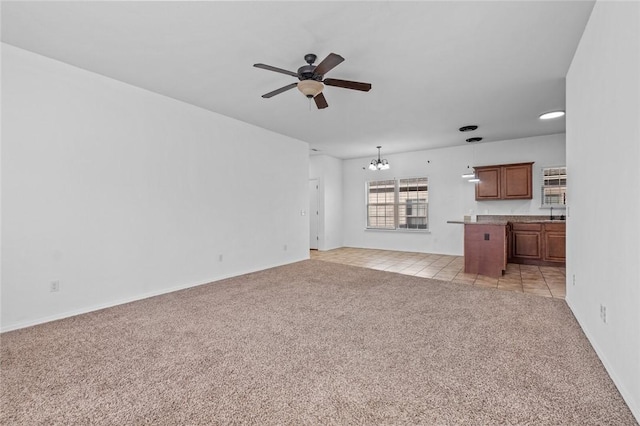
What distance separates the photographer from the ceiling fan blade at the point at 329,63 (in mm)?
2418

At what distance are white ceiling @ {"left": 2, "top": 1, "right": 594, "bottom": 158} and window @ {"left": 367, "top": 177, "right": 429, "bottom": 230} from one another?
134 inches

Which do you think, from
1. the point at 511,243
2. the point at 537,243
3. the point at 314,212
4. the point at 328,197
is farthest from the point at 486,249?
the point at 314,212

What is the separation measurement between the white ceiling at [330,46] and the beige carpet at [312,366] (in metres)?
2.66

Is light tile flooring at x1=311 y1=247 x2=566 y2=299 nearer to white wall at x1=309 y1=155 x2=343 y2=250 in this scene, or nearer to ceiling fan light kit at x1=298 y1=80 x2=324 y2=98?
white wall at x1=309 y1=155 x2=343 y2=250

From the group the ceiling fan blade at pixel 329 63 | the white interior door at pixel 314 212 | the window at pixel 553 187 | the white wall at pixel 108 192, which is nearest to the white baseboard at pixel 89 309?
the white wall at pixel 108 192

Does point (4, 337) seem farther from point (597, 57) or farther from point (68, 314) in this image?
point (597, 57)

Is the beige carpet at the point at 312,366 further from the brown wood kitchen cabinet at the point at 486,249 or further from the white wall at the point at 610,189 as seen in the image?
the brown wood kitchen cabinet at the point at 486,249

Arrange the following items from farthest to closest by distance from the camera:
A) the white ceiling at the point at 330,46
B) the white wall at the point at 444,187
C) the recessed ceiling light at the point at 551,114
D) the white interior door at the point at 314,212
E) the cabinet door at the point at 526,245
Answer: the white interior door at the point at 314,212 → the white wall at the point at 444,187 → the cabinet door at the point at 526,245 → the recessed ceiling light at the point at 551,114 → the white ceiling at the point at 330,46

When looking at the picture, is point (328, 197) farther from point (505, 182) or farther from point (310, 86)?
point (310, 86)

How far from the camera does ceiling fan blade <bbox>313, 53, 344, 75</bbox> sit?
7.93 ft

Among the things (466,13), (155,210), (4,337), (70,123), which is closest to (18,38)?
(70,123)

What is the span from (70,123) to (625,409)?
5.12 metres

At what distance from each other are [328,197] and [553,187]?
510cm

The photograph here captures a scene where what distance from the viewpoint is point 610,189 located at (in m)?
2.00
